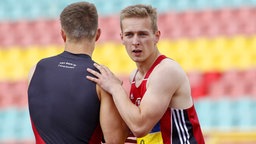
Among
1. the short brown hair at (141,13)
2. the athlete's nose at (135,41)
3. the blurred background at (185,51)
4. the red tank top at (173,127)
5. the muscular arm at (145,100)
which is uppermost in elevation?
the short brown hair at (141,13)

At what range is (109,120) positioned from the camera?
12.0ft

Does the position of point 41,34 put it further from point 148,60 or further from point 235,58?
point 148,60

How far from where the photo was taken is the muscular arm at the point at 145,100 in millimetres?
3705

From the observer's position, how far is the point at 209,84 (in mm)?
→ 10961

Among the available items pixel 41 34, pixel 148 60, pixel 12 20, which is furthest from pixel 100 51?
pixel 148 60

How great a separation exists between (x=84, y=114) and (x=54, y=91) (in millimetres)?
233

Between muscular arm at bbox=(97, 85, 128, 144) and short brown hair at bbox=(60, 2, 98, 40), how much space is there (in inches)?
12.8

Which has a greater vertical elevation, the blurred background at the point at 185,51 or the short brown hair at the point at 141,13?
the short brown hair at the point at 141,13

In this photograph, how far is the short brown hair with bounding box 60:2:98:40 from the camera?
144 inches

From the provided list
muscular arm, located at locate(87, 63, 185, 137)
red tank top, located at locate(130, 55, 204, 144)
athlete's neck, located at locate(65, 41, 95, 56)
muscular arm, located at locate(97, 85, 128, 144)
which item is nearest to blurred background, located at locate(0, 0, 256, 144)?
red tank top, located at locate(130, 55, 204, 144)

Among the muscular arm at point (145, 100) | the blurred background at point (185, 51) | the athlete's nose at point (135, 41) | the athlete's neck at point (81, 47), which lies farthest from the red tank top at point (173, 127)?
the blurred background at point (185, 51)

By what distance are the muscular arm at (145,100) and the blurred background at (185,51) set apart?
15.8 ft

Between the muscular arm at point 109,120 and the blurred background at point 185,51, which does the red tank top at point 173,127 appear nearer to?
the muscular arm at point 109,120

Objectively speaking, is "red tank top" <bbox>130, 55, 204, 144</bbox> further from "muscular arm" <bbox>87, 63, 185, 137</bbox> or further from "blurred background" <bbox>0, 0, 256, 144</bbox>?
"blurred background" <bbox>0, 0, 256, 144</bbox>
